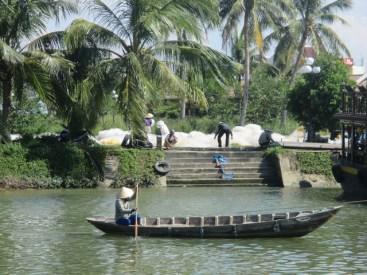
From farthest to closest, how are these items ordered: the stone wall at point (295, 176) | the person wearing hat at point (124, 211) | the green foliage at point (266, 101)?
Answer: 1. the green foliage at point (266, 101)
2. the stone wall at point (295, 176)
3. the person wearing hat at point (124, 211)

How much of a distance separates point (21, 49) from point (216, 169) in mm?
7755

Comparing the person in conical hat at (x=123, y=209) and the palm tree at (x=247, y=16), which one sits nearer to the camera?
the person in conical hat at (x=123, y=209)

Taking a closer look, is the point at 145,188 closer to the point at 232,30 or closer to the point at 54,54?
the point at 54,54

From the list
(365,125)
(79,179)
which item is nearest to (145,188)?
(79,179)

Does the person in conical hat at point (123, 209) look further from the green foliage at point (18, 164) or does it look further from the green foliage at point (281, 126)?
the green foliage at point (281, 126)

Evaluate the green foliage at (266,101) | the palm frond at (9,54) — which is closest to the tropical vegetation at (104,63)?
the palm frond at (9,54)

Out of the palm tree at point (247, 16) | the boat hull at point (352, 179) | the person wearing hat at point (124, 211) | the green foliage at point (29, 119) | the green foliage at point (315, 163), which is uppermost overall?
the palm tree at point (247, 16)

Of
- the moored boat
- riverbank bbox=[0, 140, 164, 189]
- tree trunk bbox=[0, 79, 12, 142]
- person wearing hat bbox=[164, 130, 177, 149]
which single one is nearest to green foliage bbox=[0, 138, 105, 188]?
riverbank bbox=[0, 140, 164, 189]

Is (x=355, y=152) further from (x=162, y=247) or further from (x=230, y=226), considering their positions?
(x=162, y=247)

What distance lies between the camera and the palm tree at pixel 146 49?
2923 centimetres

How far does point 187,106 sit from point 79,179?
29.5 m

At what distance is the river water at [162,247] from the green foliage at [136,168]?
4.50 meters

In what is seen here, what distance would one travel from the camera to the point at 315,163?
102ft

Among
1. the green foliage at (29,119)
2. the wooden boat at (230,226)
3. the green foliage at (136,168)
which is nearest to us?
the wooden boat at (230,226)
